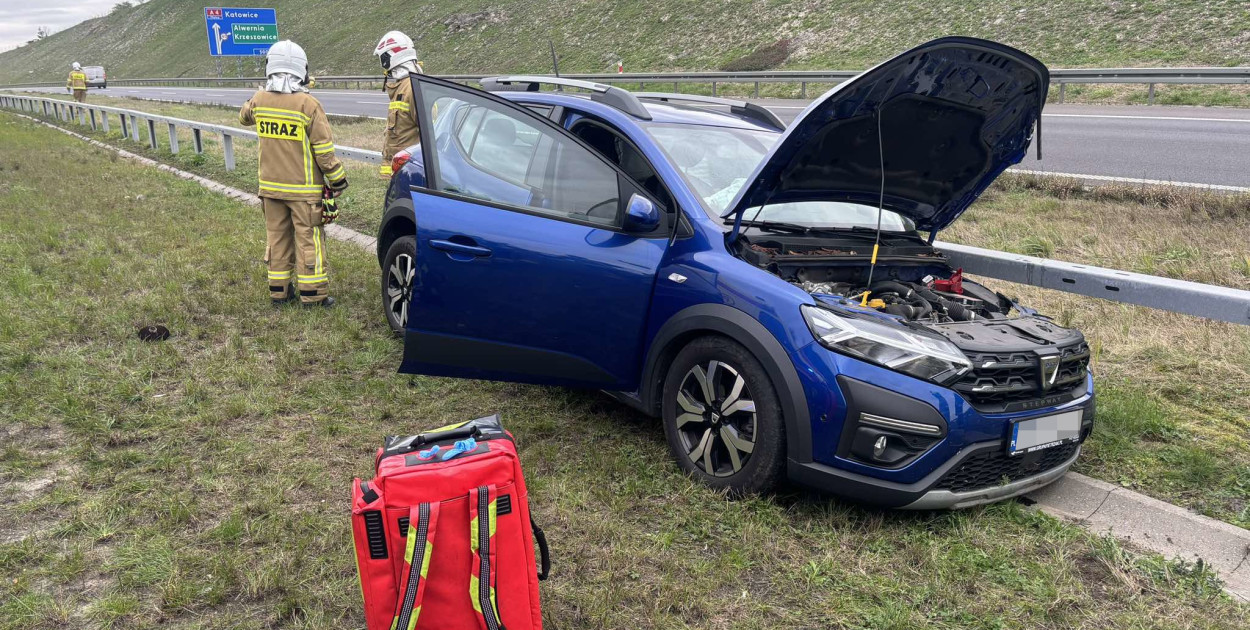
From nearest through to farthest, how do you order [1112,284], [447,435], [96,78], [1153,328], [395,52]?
[447,435], [1112,284], [1153,328], [395,52], [96,78]

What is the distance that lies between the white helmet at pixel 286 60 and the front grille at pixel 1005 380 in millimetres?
4898

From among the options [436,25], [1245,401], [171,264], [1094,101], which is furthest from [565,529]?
[436,25]

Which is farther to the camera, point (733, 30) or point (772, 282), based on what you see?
point (733, 30)

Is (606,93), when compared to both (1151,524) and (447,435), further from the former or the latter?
(1151,524)

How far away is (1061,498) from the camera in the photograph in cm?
369

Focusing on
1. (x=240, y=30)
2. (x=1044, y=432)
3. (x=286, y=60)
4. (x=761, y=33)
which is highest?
(x=240, y=30)

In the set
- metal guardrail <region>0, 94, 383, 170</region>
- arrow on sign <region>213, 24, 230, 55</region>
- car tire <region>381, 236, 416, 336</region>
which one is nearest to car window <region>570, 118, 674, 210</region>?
car tire <region>381, 236, 416, 336</region>

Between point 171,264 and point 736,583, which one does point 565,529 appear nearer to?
point 736,583

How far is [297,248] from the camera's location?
20.7 feet

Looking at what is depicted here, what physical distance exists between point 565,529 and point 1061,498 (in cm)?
209

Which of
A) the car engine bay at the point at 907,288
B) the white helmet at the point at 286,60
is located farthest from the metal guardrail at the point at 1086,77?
the car engine bay at the point at 907,288

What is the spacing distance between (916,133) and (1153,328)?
2.37 meters

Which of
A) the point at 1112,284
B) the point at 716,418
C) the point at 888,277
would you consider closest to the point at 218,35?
the point at 888,277

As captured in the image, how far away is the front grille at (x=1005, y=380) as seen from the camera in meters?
3.18
